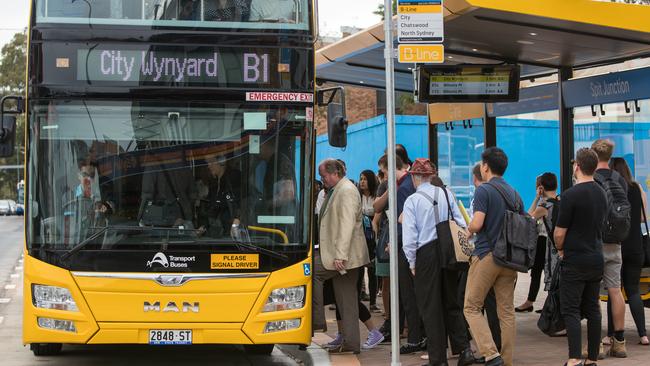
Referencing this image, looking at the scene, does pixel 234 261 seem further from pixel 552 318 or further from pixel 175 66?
pixel 552 318

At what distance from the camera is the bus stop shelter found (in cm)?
1009

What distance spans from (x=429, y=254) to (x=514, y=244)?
823 millimetres

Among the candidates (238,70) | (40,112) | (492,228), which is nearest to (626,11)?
(492,228)

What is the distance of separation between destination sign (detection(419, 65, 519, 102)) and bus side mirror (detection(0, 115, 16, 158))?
5.33m

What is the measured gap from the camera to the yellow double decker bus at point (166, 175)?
8.10 metres

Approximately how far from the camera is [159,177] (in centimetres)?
821

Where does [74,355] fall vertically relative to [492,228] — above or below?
below

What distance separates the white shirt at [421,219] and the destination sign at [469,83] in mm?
3828

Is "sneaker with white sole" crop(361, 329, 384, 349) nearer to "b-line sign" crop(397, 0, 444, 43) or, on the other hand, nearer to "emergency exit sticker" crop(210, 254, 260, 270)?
"emergency exit sticker" crop(210, 254, 260, 270)

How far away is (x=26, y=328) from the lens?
26.6 feet

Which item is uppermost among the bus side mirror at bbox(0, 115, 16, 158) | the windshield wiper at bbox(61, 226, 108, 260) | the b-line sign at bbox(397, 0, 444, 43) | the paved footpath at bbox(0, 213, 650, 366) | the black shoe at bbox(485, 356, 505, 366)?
the b-line sign at bbox(397, 0, 444, 43)

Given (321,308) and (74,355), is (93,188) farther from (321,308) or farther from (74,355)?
(321,308)

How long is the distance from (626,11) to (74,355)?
6734 mm

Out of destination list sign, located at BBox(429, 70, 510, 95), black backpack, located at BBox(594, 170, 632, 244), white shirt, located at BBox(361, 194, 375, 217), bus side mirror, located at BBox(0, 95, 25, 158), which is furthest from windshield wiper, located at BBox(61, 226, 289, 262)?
destination list sign, located at BBox(429, 70, 510, 95)
